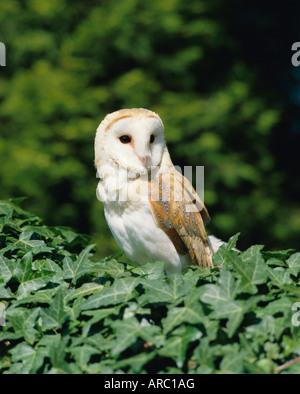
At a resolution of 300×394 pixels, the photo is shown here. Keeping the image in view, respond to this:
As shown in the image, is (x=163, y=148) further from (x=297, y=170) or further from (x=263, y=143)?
(x=297, y=170)

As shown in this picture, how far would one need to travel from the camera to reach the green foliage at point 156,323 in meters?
1.38

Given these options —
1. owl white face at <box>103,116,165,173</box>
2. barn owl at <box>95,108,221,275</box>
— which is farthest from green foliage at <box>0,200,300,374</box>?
Answer: owl white face at <box>103,116,165,173</box>

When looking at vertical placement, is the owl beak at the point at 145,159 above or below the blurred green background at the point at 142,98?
below

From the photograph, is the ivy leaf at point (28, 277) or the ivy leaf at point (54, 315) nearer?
the ivy leaf at point (54, 315)

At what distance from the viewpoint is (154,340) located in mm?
→ 1403

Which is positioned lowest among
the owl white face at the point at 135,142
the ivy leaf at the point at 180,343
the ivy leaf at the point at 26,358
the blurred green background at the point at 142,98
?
the ivy leaf at the point at 26,358

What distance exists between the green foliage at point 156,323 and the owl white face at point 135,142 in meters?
0.68

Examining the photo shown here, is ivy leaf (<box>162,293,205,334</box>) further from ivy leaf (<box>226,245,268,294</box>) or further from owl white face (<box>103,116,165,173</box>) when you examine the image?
owl white face (<box>103,116,165,173</box>)

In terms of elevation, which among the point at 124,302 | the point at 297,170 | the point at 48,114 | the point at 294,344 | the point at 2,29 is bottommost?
the point at 294,344

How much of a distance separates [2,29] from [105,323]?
3785 millimetres

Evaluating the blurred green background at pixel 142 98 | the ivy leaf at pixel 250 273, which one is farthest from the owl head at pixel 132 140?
the blurred green background at pixel 142 98

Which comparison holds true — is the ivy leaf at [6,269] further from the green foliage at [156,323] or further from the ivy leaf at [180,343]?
the ivy leaf at [180,343]

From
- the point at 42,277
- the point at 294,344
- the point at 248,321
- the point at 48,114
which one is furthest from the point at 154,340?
the point at 48,114

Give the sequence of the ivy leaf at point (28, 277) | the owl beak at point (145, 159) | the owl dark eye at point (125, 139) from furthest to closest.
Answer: the owl dark eye at point (125, 139) < the owl beak at point (145, 159) < the ivy leaf at point (28, 277)
